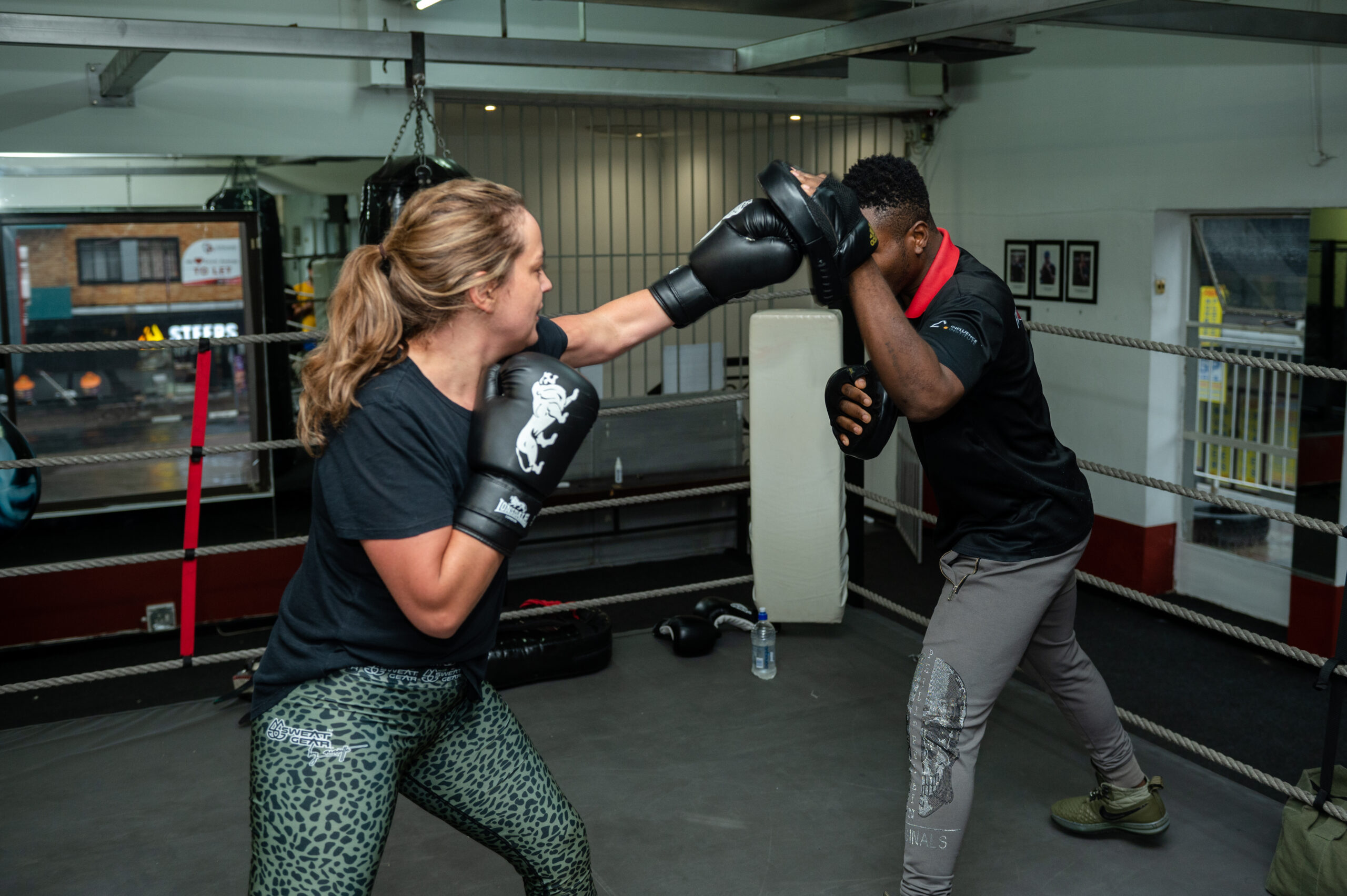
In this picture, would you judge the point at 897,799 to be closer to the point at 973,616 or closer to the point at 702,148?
the point at 973,616

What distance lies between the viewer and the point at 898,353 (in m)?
1.60

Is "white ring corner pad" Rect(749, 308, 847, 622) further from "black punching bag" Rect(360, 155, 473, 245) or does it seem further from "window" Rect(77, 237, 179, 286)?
"window" Rect(77, 237, 179, 286)

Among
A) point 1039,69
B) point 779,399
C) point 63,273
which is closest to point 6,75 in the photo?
point 63,273

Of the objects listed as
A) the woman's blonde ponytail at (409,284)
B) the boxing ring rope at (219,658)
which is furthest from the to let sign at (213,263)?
the woman's blonde ponytail at (409,284)

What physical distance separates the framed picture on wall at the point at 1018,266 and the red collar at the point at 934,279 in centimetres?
349

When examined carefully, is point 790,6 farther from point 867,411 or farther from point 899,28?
point 867,411

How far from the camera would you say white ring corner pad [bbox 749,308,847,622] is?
3301 mm

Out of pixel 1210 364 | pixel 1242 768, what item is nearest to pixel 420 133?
pixel 1242 768

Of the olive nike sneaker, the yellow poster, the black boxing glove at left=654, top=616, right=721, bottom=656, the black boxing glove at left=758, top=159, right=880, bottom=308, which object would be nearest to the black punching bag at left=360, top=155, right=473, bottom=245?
the black boxing glove at left=654, top=616, right=721, bottom=656

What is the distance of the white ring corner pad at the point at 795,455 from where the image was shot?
3301mm

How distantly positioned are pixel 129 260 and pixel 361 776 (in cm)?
358

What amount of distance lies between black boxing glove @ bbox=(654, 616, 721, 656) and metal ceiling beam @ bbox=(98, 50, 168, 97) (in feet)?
7.62

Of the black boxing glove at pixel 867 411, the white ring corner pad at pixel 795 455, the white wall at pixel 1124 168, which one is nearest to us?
the black boxing glove at pixel 867 411

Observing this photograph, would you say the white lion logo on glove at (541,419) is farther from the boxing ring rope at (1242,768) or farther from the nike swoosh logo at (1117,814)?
the nike swoosh logo at (1117,814)
